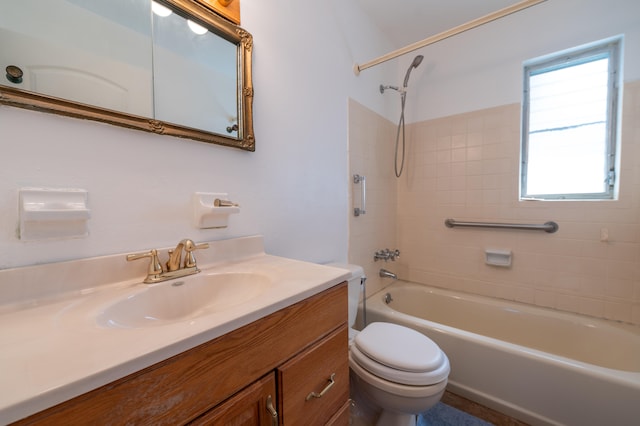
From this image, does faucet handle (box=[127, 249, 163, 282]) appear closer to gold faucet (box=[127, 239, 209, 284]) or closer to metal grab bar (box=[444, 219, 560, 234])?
gold faucet (box=[127, 239, 209, 284])

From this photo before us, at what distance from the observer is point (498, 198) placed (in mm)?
1810

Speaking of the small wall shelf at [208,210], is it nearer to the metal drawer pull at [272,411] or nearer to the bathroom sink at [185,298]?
the bathroom sink at [185,298]

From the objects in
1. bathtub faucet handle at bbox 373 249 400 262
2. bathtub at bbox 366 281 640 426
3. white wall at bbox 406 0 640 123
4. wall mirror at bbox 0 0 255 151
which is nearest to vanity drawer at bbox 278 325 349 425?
wall mirror at bbox 0 0 255 151

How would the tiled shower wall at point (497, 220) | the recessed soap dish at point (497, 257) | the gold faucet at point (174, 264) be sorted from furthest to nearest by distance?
1. the recessed soap dish at point (497, 257)
2. the tiled shower wall at point (497, 220)
3. the gold faucet at point (174, 264)

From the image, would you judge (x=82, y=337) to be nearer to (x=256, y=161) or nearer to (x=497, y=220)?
(x=256, y=161)

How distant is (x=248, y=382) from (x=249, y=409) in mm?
54

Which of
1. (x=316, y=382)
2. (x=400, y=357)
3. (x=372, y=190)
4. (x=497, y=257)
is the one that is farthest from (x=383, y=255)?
(x=316, y=382)

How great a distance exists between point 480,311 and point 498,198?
836 mm

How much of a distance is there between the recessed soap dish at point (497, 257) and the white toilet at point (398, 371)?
110 centimetres

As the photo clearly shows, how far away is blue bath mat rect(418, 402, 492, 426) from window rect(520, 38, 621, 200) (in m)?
1.47

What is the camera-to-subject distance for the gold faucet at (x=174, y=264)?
709 mm

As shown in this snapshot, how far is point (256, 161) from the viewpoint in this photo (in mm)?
1064

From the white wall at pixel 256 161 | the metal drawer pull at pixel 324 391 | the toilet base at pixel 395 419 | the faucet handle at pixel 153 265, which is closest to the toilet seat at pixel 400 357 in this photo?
the toilet base at pixel 395 419

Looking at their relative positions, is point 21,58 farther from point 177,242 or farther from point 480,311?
point 480,311
